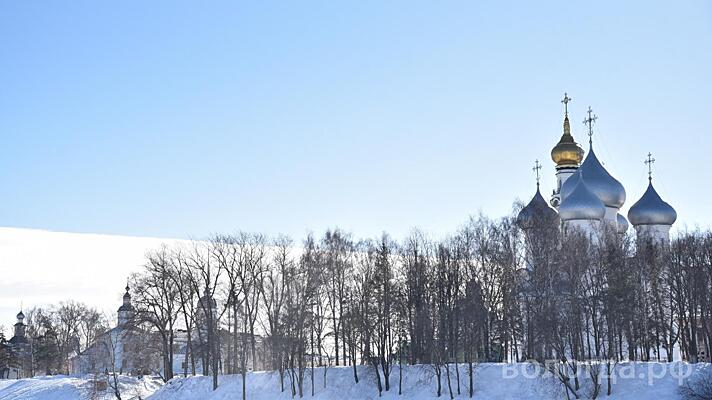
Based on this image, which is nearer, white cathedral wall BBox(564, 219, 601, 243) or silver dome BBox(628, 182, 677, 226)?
white cathedral wall BBox(564, 219, 601, 243)

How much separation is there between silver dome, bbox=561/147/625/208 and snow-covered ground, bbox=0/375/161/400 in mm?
28200

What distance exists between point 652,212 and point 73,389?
36962 millimetres

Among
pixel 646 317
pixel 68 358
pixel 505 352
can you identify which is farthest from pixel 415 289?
pixel 68 358

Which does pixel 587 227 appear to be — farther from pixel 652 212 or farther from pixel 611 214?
pixel 652 212

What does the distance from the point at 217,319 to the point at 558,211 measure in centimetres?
2054

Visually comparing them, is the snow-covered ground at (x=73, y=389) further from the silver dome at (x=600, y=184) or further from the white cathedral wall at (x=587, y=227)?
the silver dome at (x=600, y=184)

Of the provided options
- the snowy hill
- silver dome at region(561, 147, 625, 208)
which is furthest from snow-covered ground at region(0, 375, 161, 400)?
silver dome at region(561, 147, 625, 208)

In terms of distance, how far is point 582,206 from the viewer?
51.8 meters

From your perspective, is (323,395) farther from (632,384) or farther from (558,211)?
(558,211)

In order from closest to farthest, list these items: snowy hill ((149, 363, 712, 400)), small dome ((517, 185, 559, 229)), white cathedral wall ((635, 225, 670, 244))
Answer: snowy hill ((149, 363, 712, 400))
small dome ((517, 185, 559, 229))
white cathedral wall ((635, 225, 670, 244))

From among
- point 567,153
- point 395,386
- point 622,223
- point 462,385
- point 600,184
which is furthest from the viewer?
point 567,153

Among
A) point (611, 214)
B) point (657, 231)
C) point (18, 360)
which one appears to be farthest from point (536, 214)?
point (18, 360)

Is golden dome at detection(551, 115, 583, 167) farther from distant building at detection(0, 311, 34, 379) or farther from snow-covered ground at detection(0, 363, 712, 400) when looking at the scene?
distant building at detection(0, 311, 34, 379)

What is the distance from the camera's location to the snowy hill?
1358 inches
